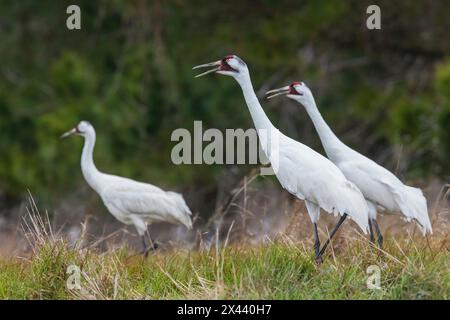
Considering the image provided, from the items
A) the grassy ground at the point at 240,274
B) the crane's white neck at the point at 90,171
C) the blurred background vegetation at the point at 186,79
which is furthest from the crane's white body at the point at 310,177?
the blurred background vegetation at the point at 186,79

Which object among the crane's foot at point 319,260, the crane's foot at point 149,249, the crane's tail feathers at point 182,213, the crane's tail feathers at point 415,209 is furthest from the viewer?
the crane's tail feathers at point 182,213

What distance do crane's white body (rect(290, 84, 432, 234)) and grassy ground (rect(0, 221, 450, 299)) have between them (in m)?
0.39

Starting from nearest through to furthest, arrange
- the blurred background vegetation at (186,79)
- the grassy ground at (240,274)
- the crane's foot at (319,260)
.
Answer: the grassy ground at (240,274) → the crane's foot at (319,260) → the blurred background vegetation at (186,79)

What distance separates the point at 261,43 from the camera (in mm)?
14570

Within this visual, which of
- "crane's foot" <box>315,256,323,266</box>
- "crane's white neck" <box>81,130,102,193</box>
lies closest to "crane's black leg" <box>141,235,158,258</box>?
"crane's white neck" <box>81,130,102,193</box>

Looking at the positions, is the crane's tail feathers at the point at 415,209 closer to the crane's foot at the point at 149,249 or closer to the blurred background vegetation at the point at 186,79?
the crane's foot at the point at 149,249

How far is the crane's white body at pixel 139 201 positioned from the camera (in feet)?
30.7

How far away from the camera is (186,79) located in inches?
581

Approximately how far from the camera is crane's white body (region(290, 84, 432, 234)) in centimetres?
724

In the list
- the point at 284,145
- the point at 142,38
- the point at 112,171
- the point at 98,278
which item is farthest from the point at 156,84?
the point at 98,278

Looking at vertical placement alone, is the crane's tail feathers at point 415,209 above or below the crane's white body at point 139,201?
above

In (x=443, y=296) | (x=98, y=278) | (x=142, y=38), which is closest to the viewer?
(x=443, y=296)

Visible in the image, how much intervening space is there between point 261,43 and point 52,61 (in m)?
3.11
